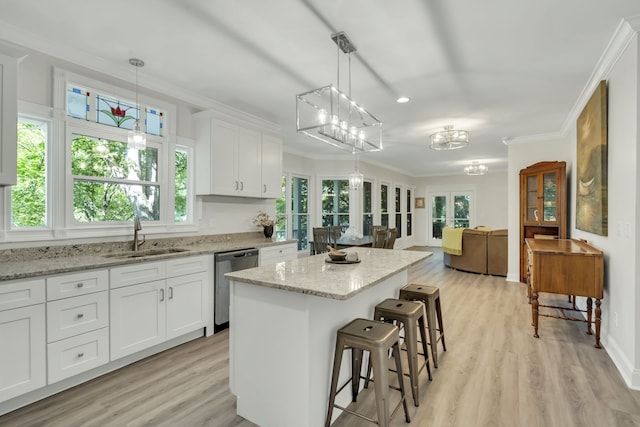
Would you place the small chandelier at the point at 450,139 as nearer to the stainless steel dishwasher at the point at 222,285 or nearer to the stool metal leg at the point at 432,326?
the stool metal leg at the point at 432,326

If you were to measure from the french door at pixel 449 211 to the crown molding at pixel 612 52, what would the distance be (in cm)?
704

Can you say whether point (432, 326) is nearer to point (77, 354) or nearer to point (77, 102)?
point (77, 354)

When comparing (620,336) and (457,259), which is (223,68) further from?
A: (457,259)

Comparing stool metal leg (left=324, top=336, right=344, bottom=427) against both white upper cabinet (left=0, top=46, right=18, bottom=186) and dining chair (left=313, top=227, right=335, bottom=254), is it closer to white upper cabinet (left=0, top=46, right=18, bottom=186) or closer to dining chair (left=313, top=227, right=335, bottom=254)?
white upper cabinet (left=0, top=46, right=18, bottom=186)

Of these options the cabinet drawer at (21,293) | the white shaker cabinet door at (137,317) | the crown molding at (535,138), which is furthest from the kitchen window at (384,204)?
the cabinet drawer at (21,293)

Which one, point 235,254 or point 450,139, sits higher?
point 450,139

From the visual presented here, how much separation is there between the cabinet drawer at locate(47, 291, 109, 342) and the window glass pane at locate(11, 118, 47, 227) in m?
0.83

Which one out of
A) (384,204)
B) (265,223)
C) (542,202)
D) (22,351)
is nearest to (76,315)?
(22,351)

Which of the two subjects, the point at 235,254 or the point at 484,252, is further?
the point at 484,252

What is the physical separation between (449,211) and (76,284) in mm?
10397

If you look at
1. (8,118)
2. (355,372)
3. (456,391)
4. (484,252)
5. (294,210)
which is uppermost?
(8,118)

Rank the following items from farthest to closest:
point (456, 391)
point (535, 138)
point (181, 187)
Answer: point (535, 138) → point (181, 187) → point (456, 391)

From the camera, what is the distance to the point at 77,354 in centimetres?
Result: 236

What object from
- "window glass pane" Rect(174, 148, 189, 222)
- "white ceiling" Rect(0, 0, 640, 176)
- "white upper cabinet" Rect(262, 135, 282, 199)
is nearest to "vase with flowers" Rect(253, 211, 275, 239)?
"white upper cabinet" Rect(262, 135, 282, 199)
